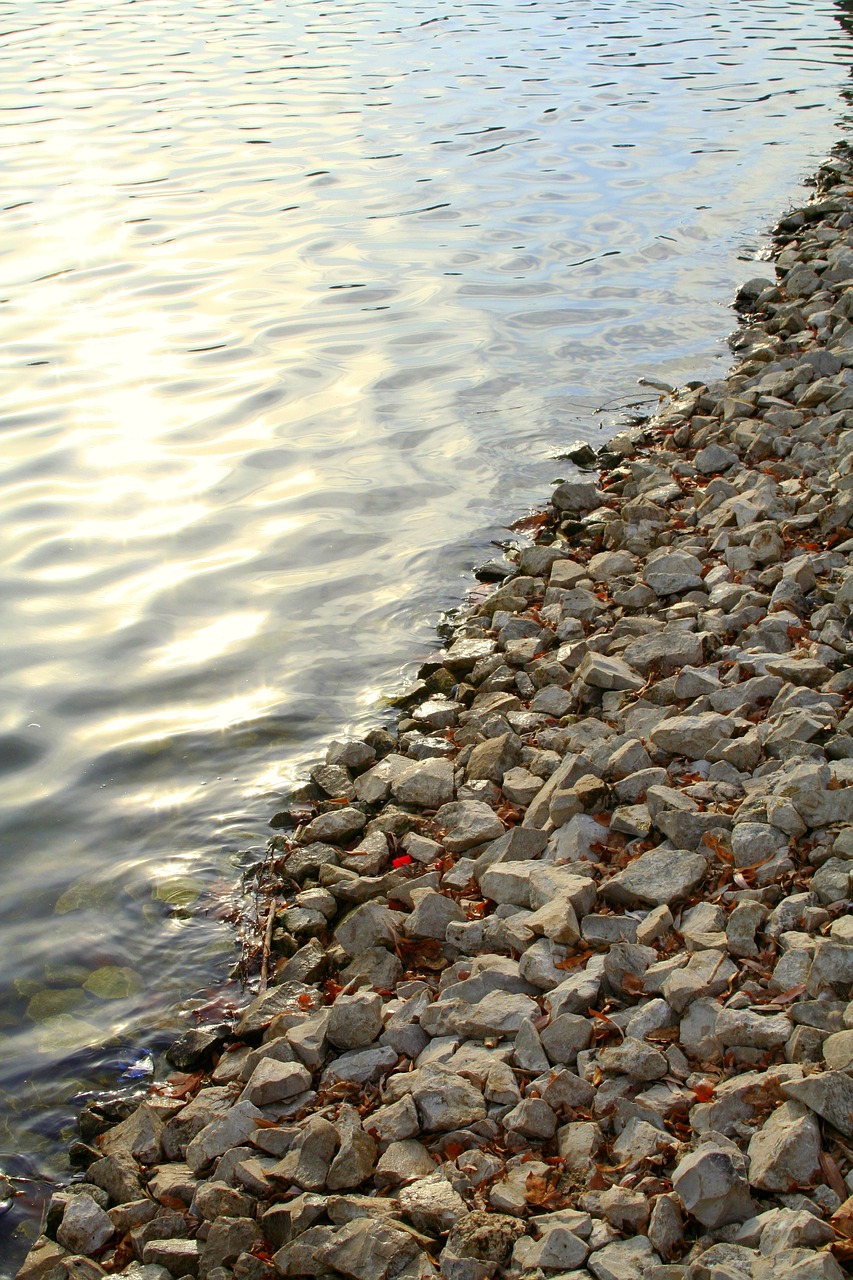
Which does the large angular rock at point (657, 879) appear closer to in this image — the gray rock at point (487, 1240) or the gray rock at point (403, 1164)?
the gray rock at point (403, 1164)

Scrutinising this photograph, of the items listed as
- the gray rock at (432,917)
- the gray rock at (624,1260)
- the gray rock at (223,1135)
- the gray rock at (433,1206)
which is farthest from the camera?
the gray rock at (432,917)

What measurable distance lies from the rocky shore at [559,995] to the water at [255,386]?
43cm

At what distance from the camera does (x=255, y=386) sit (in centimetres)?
817

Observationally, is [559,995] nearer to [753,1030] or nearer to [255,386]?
[753,1030]

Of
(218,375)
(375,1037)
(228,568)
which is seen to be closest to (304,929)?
(375,1037)

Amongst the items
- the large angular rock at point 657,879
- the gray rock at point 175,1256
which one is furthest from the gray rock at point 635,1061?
the gray rock at point 175,1256

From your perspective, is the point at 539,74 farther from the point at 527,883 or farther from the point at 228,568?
the point at 527,883

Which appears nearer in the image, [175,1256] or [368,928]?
[175,1256]

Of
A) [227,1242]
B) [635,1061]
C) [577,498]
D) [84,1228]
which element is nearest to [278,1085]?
[227,1242]

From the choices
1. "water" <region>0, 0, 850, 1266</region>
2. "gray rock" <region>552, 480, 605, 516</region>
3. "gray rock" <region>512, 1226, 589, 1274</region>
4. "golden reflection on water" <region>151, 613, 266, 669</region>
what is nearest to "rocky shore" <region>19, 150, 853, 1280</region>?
"gray rock" <region>512, 1226, 589, 1274</region>

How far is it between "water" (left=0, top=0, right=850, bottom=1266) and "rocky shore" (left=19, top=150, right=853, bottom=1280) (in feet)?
1.42

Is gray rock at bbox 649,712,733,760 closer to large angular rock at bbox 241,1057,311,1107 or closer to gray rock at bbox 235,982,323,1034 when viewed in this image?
gray rock at bbox 235,982,323,1034

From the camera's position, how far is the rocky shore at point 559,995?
91.4 inches

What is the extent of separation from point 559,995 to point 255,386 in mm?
6133
